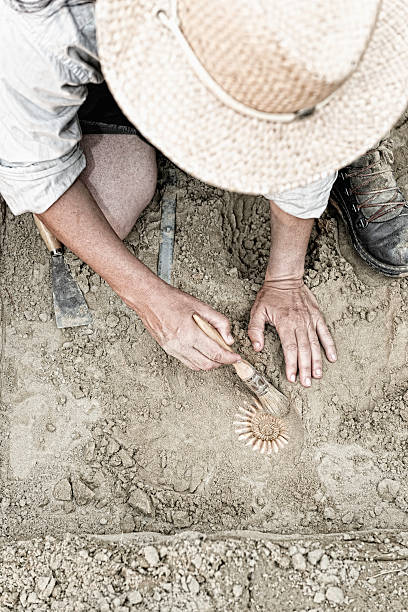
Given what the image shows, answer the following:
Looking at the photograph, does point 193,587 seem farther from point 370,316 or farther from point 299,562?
point 370,316

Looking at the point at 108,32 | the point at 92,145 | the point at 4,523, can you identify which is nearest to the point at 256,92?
the point at 108,32

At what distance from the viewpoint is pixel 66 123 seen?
1.62 m

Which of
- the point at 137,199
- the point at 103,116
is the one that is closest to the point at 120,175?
the point at 137,199

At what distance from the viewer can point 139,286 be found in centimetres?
188

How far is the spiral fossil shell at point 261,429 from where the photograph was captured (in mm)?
2059

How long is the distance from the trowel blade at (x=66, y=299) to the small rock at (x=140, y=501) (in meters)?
0.66

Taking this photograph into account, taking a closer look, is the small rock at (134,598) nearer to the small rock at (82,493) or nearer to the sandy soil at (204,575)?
the sandy soil at (204,575)

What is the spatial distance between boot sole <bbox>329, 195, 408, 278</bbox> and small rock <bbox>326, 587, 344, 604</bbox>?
1177mm

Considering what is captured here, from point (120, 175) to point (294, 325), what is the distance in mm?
854

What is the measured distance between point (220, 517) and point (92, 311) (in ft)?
2.93

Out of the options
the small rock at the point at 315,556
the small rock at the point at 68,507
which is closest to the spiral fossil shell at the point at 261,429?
the small rock at the point at 315,556

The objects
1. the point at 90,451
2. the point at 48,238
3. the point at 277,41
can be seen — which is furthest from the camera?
the point at 48,238

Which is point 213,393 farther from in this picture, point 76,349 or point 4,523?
point 4,523

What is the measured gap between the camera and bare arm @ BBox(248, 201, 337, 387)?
6.93ft
